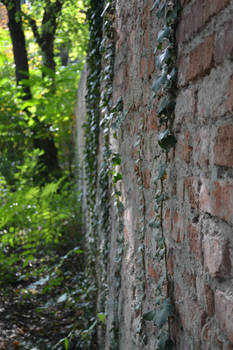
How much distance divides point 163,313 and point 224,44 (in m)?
0.85

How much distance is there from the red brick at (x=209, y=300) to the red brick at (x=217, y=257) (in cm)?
5

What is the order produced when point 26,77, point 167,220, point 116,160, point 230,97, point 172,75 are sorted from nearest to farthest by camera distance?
point 230,97 → point 172,75 → point 167,220 → point 116,160 → point 26,77

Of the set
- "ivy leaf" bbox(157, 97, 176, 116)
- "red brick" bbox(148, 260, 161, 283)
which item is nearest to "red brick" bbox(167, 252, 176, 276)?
"red brick" bbox(148, 260, 161, 283)

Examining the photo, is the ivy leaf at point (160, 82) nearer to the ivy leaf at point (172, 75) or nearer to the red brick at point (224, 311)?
the ivy leaf at point (172, 75)

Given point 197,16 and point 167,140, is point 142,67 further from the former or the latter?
point 197,16

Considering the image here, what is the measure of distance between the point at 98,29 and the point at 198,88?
2351 millimetres

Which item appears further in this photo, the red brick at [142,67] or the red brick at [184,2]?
the red brick at [142,67]

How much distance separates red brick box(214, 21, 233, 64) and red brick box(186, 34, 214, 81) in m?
0.04

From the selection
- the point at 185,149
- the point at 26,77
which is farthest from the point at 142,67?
the point at 26,77

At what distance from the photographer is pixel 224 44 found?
3.17 feet

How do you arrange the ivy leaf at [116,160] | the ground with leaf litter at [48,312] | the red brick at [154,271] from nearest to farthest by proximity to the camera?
the red brick at [154,271] → the ivy leaf at [116,160] → the ground with leaf litter at [48,312]

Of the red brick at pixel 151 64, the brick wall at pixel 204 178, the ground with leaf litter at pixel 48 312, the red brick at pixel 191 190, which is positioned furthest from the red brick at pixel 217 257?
the ground with leaf litter at pixel 48 312

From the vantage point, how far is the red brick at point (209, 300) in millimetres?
1070

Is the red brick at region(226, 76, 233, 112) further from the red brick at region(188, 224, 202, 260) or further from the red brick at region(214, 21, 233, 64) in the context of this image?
the red brick at region(188, 224, 202, 260)
